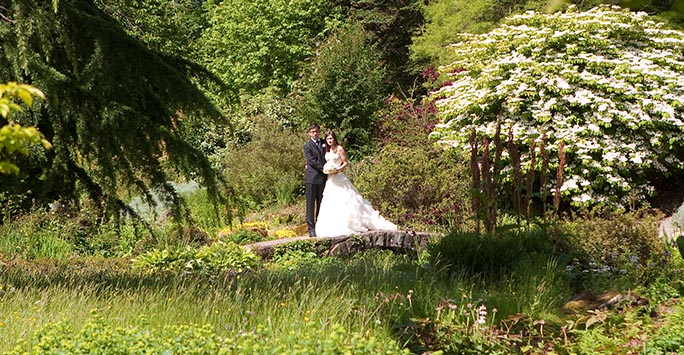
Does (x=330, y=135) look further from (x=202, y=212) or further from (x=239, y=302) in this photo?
(x=239, y=302)

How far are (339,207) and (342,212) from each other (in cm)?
9

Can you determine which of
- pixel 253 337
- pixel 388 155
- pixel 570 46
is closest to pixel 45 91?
pixel 253 337

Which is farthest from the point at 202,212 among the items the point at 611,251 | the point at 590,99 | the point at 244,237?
the point at 611,251

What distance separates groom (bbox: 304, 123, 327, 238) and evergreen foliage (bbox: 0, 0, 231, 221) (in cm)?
615

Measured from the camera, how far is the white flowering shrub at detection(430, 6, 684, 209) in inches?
477

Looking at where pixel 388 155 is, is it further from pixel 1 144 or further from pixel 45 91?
pixel 1 144

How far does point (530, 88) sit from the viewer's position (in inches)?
489

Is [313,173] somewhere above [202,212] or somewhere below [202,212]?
above

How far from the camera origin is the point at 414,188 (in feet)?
40.6

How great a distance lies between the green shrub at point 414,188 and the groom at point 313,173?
4.47 feet

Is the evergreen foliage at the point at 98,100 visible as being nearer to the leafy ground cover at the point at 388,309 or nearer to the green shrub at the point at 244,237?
the leafy ground cover at the point at 388,309

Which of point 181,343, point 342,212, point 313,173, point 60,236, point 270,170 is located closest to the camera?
point 181,343

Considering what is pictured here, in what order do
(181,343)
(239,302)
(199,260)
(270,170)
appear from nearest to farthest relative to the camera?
(181,343)
(239,302)
(199,260)
(270,170)

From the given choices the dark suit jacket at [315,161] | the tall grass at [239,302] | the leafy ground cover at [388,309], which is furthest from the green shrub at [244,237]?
the tall grass at [239,302]
